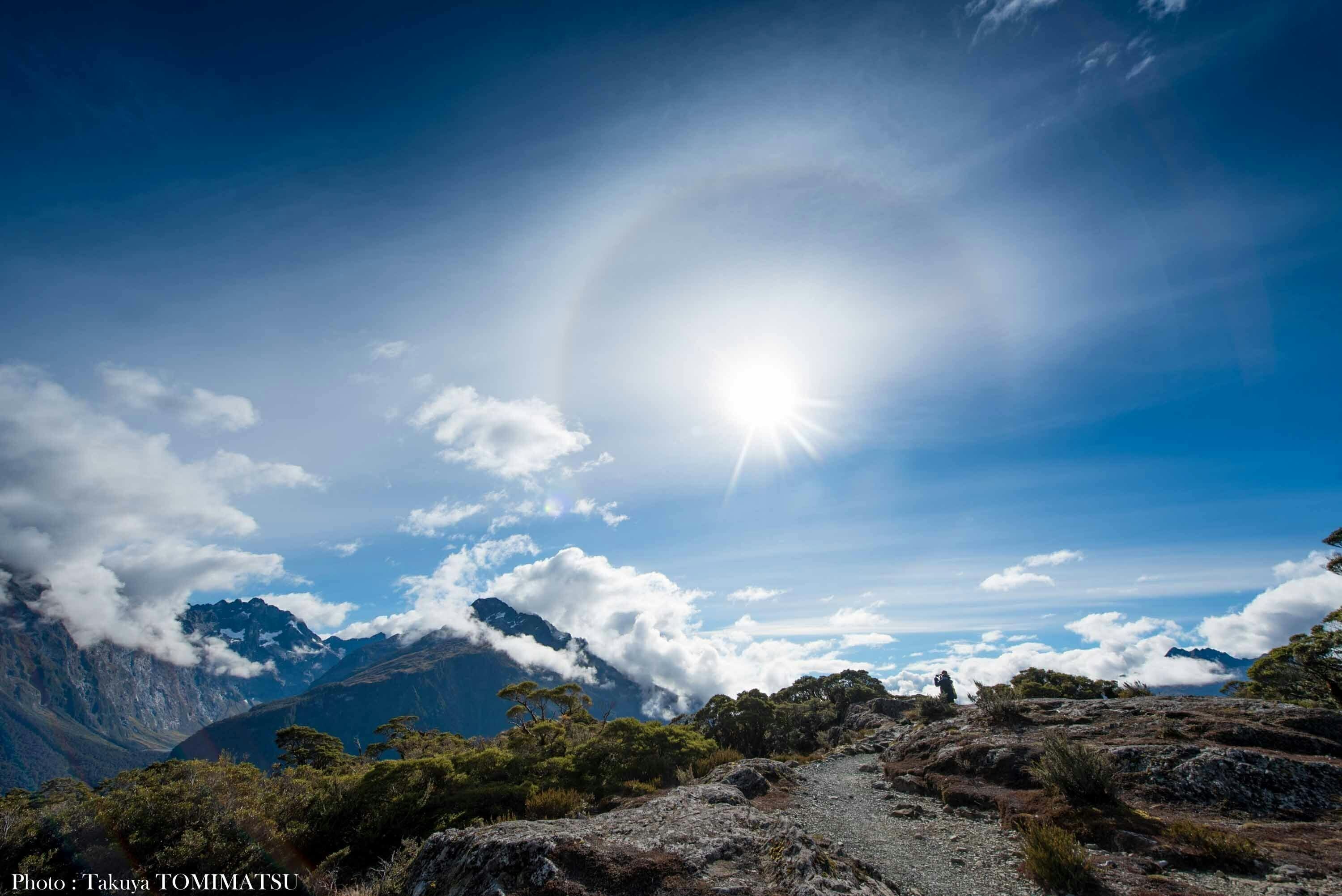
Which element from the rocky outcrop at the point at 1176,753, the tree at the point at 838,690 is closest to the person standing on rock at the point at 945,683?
the tree at the point at 838,690

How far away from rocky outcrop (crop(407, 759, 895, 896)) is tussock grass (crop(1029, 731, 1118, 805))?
32.9 ft

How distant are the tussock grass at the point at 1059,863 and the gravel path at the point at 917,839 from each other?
0.39 meters

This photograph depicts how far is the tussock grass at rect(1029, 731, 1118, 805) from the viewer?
17047 millimetres

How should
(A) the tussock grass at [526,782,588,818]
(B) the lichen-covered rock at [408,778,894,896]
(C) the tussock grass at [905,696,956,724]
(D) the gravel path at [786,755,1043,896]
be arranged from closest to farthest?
(B) the lichen-covered rock at [408,778,894,896], (D) the gravel path at [786,755,1043,896], (A) the tussock grass at [526,782,588,818], (C) the tussock grass at [905,696,956,724]

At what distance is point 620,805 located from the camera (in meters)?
20.9

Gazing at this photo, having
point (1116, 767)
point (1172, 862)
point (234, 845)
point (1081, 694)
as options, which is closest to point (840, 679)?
point (1081, 694)

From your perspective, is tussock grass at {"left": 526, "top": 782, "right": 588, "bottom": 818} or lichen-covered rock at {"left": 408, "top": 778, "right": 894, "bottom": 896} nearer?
lichen-covered rock at {"left": 408, "top": 778, "right": 894, "bottom": 896}

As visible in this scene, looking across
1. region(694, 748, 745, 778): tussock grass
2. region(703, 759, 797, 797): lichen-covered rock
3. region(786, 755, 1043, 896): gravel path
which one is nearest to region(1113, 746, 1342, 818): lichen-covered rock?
region(786, 755, 1043, 896): gravel path

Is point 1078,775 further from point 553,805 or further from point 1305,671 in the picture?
point 1305,671

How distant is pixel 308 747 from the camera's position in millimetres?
63781

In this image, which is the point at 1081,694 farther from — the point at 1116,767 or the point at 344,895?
the point at 344,895

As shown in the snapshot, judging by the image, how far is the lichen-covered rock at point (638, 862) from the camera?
10312 millimetres

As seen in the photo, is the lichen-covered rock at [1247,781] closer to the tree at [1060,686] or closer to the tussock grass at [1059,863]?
the tussock grass at [1059,863]

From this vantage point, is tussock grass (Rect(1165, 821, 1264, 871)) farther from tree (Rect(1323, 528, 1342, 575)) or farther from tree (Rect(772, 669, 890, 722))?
tree (Rect(772, 669, 890, 722))
